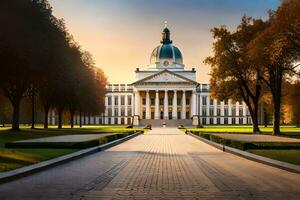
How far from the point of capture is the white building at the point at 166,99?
143250mm

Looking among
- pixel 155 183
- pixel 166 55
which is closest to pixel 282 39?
pixel 155 183

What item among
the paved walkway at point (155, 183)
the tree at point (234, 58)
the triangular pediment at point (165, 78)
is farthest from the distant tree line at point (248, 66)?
the triangular pediment at point (165, 78)

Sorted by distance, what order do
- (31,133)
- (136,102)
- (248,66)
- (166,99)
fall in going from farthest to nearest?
(136,102)
(166,99)
(248,66)
(31,133)

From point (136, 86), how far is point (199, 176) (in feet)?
425

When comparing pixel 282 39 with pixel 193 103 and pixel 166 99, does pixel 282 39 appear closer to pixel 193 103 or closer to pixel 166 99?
pixel 193 103

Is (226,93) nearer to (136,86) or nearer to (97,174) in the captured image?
(97,174)

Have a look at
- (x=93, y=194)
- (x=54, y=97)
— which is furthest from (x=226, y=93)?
(x=93, y=194)

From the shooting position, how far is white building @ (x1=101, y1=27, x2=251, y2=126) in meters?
143

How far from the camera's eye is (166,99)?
481ft

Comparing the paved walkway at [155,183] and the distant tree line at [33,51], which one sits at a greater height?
the distant tree line at [33,51]

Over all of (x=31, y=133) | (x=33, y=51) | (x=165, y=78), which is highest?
(x=165, y=78)

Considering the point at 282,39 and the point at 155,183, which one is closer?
the point at 155,183

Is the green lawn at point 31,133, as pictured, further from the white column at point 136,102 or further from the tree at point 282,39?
the white column at point 136,102

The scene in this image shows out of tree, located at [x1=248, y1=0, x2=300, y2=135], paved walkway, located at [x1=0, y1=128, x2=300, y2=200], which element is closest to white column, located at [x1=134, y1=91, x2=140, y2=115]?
tree, located at [x1=248, y1=0, x2=300, y2=135]
